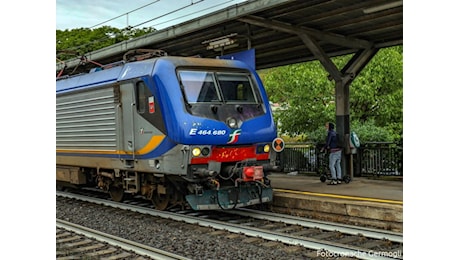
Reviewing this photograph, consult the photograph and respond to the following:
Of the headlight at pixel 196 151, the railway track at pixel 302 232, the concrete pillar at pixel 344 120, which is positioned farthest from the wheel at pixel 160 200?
the concrete pillar at pixel 344 120

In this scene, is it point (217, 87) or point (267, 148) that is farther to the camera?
point (267, 148)

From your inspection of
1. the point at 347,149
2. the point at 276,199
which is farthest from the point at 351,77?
the point at 276,199

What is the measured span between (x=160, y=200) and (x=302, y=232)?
3.47 meters

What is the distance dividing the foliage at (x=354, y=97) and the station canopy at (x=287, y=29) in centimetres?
495

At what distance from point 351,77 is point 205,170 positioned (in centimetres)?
572

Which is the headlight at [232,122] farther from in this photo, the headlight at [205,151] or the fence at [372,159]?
the fence at [372,159]

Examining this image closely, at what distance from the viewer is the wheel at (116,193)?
11678 mm

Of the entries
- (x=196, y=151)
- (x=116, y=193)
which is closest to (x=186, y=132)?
(x=196, y=151)

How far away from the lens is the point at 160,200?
10.4 m

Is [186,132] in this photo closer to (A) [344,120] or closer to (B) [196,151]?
(B) [196,151]

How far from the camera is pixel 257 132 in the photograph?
376 inches

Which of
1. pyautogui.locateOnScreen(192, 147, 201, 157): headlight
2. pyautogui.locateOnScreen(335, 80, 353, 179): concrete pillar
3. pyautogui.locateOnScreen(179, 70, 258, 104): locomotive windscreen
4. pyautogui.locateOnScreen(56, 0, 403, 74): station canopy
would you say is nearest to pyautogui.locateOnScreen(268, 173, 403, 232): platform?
pyautogui.locateOnScreen(335, 80, 353, 179): concrete pillar

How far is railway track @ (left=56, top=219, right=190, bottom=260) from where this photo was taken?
270 inches

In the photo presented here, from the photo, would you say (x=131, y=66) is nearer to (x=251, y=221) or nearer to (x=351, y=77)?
(x=251, y=221)
